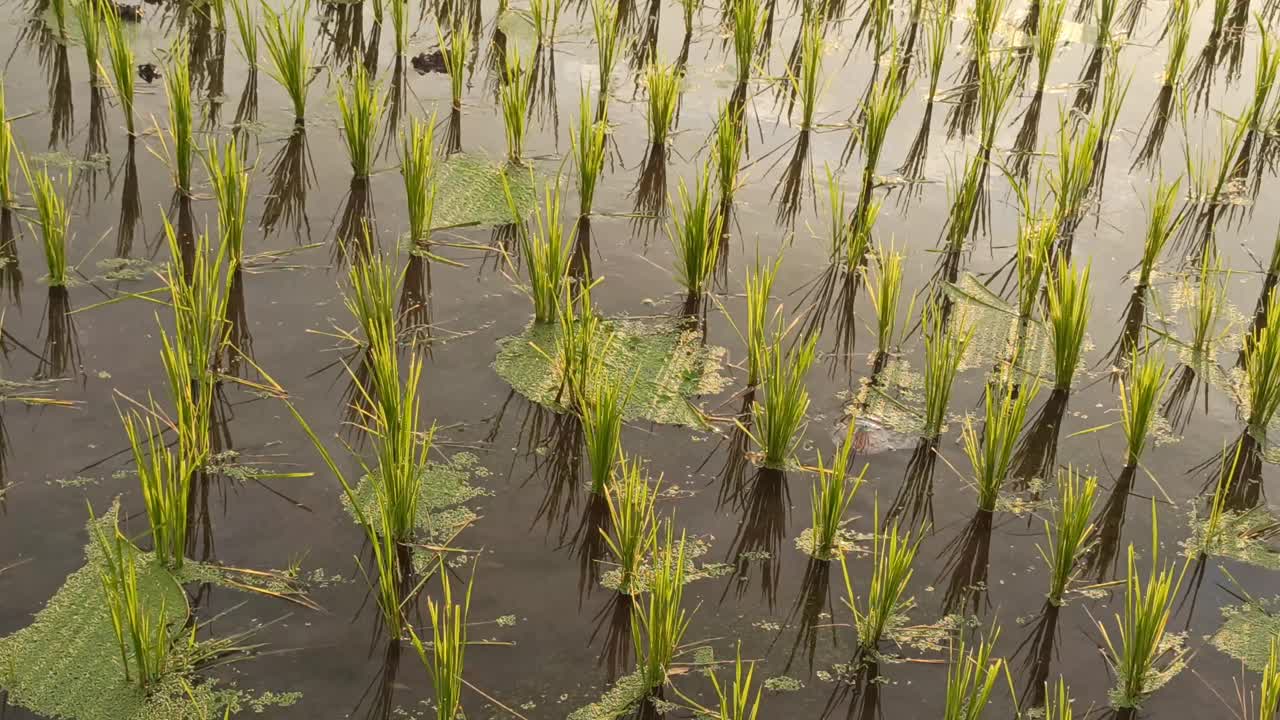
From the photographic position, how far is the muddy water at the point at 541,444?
7.99 feet

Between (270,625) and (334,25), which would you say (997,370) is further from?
(334,25)

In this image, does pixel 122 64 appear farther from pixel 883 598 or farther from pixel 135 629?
pixel 883 598

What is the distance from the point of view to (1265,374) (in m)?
3.04

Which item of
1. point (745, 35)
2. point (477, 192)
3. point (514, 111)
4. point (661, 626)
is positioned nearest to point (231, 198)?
point (477, 192)

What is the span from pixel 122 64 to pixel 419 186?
113cm

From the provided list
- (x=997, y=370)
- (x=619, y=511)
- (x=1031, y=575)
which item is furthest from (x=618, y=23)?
(x=1031, y=575)

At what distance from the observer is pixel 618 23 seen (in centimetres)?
504

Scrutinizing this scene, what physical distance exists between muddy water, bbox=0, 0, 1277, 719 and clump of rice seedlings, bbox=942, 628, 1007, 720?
0.17 feet

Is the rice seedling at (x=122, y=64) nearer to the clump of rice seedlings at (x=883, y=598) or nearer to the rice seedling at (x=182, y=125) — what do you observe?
the rice seedling at (x=182, y=125)

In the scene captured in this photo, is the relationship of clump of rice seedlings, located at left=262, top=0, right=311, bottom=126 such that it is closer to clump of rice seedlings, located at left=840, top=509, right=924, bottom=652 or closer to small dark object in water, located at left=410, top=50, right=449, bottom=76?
small dark object in water, located at left=410, top=50, right=449, bottom=76

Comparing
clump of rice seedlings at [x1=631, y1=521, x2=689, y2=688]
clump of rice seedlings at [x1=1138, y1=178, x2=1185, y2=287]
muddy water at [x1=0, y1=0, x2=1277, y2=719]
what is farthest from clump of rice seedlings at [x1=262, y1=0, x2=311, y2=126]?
clump of rice seedlings at [x1=1138, y1=178, x2=1185, y2=287]

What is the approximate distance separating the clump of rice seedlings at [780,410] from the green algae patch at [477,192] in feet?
3.93

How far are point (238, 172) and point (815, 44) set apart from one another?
197 centimetres

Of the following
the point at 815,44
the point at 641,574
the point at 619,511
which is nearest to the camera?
the point at 641,574
